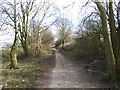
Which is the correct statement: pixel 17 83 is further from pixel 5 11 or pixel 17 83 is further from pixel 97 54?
pixel 5 11

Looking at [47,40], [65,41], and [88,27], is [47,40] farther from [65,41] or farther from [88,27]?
[88,27]

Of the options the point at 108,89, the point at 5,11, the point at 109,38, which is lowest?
the point at 108,89

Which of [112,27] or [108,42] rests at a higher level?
[112,27]

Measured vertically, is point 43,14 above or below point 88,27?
above

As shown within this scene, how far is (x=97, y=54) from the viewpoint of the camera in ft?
79.2

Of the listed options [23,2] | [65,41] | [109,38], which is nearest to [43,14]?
[23,2]

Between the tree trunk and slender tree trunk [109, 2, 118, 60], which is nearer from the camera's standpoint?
the tree trunk

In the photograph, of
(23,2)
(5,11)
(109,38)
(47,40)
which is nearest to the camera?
(109,38)

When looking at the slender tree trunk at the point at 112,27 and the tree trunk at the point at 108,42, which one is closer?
the tree trunk at the point at 108,42

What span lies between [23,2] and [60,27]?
28.1 meters

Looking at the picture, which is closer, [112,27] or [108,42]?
[108,42]

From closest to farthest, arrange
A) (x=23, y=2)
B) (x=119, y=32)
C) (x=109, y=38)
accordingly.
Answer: (x=109, y=38)
(x=119, y=32)
(x=23, y=2)

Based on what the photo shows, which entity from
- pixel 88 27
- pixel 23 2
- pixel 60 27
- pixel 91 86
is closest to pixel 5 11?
pixel 23 2

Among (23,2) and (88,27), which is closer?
(88,27)
